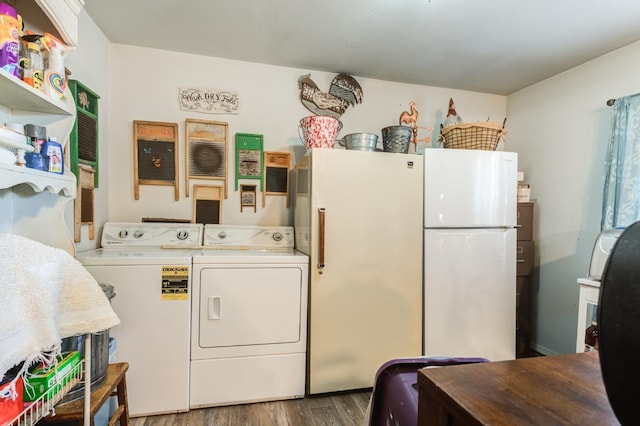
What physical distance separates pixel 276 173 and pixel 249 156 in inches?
10.1

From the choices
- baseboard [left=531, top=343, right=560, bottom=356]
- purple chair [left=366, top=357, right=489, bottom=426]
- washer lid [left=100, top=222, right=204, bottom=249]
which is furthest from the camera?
baseboard [left=531, top=343, right=560, bottom=356]

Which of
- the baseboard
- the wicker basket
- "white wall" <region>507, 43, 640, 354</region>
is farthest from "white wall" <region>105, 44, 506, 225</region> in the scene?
the baseboard

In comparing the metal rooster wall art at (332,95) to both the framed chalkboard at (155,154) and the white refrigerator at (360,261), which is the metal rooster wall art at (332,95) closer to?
the white refrigerator at (360,261)

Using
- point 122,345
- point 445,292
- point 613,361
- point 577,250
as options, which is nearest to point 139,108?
point 122,345

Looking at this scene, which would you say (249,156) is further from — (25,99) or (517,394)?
(517,394)

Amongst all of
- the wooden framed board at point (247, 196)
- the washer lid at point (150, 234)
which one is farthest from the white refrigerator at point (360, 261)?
the washer lid at point (150, 234)

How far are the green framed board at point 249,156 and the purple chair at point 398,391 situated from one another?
1805 mm

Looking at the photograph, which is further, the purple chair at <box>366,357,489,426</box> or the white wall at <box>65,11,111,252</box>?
the white wall at <box>65,11,111,252</box>

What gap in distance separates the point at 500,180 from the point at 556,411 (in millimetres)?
2123

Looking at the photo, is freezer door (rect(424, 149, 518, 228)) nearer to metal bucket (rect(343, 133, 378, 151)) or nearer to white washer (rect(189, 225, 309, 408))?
metal bucket (rect(343, 133, 378, 151))

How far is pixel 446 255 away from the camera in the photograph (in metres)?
2.23

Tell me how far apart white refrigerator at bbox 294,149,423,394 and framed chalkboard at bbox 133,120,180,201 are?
1065 mm

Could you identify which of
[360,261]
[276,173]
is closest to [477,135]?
[360,261]

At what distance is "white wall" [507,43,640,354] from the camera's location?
2.32m
